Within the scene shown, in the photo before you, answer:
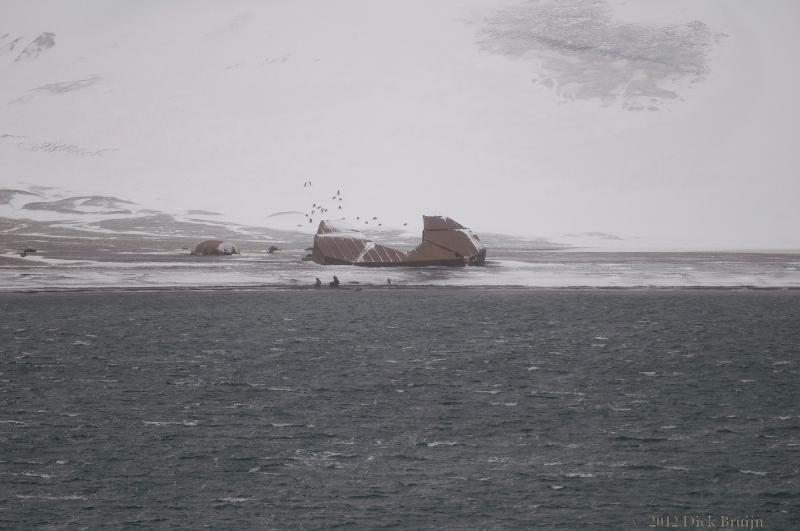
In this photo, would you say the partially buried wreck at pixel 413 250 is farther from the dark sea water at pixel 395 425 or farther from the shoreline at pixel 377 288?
the dark sea water at pixel 395 425

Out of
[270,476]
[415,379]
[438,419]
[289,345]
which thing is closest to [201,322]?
[289,345]

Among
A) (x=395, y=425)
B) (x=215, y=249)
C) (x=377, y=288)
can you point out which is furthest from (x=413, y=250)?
(x=395, y=425)

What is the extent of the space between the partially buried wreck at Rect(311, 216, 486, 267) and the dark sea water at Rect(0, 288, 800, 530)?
2258 inches

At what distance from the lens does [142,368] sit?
50.4 m

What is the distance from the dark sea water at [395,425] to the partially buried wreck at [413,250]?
5736 centimetres

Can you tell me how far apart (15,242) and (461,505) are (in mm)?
177874

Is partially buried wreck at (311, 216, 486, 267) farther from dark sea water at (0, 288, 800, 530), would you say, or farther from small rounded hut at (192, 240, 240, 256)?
dark sea water at (0, 288, 800, 530)

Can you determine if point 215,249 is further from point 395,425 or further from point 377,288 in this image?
point 395,425

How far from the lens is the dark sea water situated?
83.6 feet

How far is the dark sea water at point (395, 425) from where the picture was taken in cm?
2547

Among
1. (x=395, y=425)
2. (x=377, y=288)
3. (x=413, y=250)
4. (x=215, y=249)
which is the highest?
(x=413, y=250)

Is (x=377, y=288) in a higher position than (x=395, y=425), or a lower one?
higher

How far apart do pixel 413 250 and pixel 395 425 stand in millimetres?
98266

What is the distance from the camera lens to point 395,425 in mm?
35531
